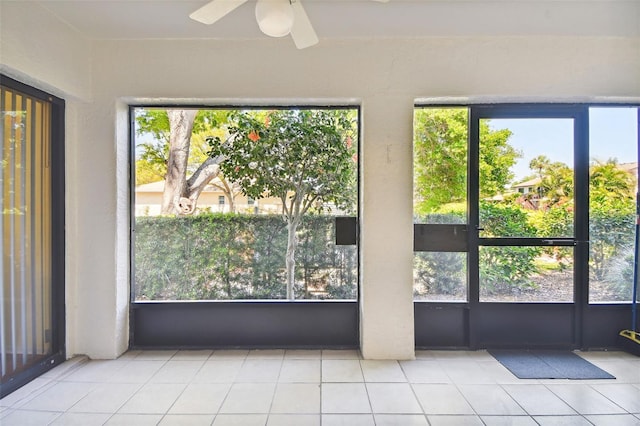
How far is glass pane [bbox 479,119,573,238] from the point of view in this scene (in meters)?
3.12

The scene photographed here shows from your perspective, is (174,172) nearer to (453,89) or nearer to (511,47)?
(453,89)

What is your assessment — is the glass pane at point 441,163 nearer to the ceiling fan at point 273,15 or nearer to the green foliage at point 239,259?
the green foliage at point 239,259

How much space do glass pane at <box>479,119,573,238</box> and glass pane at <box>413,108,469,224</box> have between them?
0.20 m

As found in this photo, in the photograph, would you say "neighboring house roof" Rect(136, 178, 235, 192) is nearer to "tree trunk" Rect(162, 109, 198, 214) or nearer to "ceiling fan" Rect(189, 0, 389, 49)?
"tree trunk" Rect(162, 109, 198, 214)

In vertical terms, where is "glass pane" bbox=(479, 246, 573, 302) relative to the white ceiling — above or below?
below

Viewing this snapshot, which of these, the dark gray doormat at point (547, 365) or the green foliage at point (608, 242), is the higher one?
the green foliage at point (608, 242)

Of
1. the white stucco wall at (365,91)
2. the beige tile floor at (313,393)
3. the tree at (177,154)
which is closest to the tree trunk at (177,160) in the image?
the tree at (177,154)

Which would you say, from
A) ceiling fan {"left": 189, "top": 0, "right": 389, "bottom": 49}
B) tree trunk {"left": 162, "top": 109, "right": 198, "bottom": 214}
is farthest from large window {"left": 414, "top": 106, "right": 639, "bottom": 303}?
tree trunk {"left": 162, "top": 109, "right": 198, "bottom": 214}

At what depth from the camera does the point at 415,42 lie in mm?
2904

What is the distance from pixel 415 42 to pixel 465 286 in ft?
7.40

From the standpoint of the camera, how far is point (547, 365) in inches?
108

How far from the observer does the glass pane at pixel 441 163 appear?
10.3ft

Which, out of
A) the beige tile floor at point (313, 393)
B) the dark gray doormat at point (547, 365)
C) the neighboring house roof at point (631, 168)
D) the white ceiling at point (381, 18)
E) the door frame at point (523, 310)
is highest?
the white ceiling at point (381, 18)

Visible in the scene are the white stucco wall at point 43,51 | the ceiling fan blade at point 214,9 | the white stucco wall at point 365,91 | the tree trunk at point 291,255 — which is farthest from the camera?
the tree trunk at point 291,255
